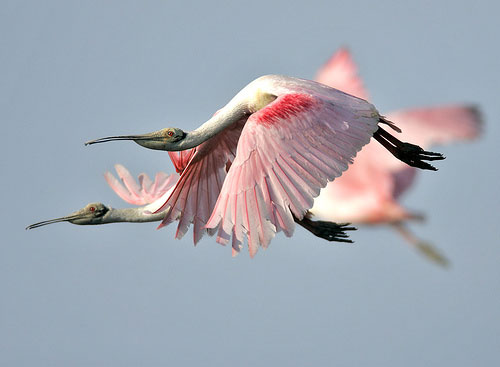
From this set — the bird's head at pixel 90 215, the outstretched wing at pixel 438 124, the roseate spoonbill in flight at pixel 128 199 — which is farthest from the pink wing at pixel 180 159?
A: the outstretched wing at pixel 438 124

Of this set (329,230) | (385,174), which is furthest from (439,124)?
(329,230)

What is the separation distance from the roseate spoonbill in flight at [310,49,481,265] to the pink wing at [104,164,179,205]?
652 cm

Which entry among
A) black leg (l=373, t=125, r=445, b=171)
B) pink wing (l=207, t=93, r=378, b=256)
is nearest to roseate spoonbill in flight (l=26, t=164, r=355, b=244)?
black leg (l=373, t=125, r=445, b=171)

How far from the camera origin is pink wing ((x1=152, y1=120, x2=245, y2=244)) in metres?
11.5

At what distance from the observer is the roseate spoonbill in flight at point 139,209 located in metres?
12.0

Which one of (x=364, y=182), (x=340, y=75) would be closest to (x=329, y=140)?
(x=340, y=75)

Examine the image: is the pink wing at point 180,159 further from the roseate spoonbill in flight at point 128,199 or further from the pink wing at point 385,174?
the pink wing at point 385,174

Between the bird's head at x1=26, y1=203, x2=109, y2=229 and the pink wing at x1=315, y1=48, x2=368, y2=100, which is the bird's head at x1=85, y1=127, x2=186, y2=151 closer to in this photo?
the bird's head at x1=26, y1=203, x2=109, y2=229

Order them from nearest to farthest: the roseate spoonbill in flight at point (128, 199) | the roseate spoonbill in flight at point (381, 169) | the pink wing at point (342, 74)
A: 1. the roseate spoonbill in flight at point (128, 199)
2. the pink wing at point (342, 74)
3. the roseate spoonbill in flight at point (381, 169)

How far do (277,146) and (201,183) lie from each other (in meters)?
1.88

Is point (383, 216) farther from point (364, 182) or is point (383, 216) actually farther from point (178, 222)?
point (178, 222)

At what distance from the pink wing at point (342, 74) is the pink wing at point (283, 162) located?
321 inches

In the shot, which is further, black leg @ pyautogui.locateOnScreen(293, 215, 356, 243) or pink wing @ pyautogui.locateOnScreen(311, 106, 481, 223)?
pink wing @ pyautogui.locateOnScreen(311, 106, 481, 223)

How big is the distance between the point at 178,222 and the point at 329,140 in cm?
207
